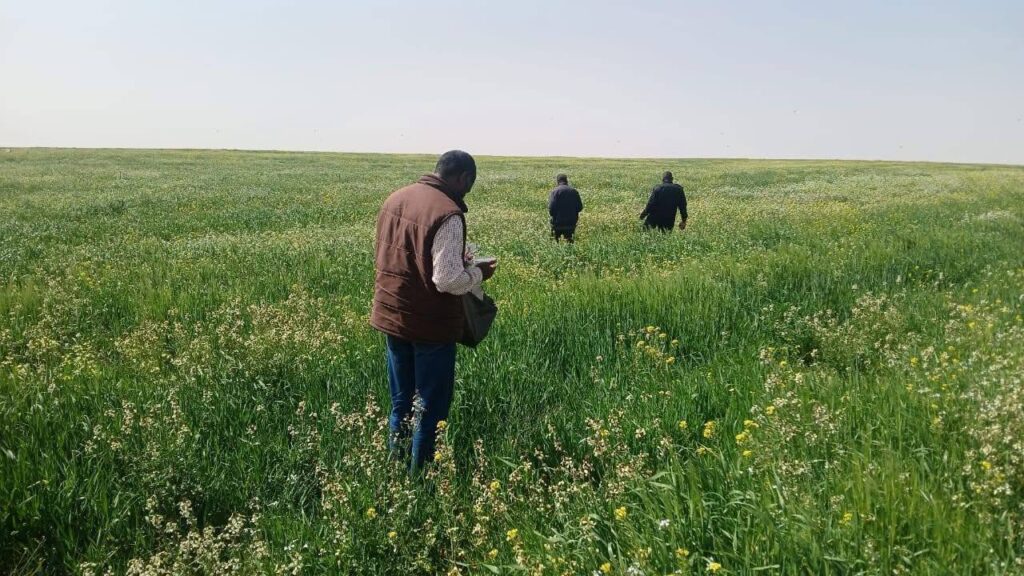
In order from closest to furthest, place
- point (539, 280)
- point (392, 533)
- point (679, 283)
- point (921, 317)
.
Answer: point (392, 533) < point (921, 317) < point (679, 283) < point (539, 280)

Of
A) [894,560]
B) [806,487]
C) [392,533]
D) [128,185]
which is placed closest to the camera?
[894,560]

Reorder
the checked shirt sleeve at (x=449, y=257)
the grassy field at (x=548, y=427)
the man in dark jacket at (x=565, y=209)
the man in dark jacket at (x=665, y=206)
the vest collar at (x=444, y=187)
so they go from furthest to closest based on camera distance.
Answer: the man in dark jacket at (x=665, y=206) < the man in dark jacket at (x=565, y=209) < the vest collar at (x=444, y=187) < the checked shirt sleeve at (x=449, y=257) < the grassy field at (x=548, y=427)

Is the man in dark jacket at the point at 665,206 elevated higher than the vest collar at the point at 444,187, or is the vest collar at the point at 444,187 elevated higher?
the vest collar at the point at 444,187

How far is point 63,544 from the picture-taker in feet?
11.4

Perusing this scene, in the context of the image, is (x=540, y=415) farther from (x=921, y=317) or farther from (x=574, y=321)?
(x=921, y=317)

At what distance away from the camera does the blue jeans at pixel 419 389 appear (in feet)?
13.6

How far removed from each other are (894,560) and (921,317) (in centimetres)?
485

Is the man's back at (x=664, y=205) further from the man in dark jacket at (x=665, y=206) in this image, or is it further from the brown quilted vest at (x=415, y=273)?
the brown quilted vest at (x=415, y=273)

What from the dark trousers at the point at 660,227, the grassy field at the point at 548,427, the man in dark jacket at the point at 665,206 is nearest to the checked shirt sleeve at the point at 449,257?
the grassy field at the point at 548,427

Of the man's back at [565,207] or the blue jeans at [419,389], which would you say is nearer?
the blue jeans at [419,389]

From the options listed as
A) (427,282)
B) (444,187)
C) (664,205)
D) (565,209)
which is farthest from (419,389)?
(664,205)

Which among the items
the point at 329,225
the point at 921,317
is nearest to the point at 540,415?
the point at 921,317

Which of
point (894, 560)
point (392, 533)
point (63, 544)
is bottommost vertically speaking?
point (63, 544)

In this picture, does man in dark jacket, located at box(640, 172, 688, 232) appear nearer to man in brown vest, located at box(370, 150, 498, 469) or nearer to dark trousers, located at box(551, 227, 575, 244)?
dark trousers, located at box(551, 227, 575, 244)
